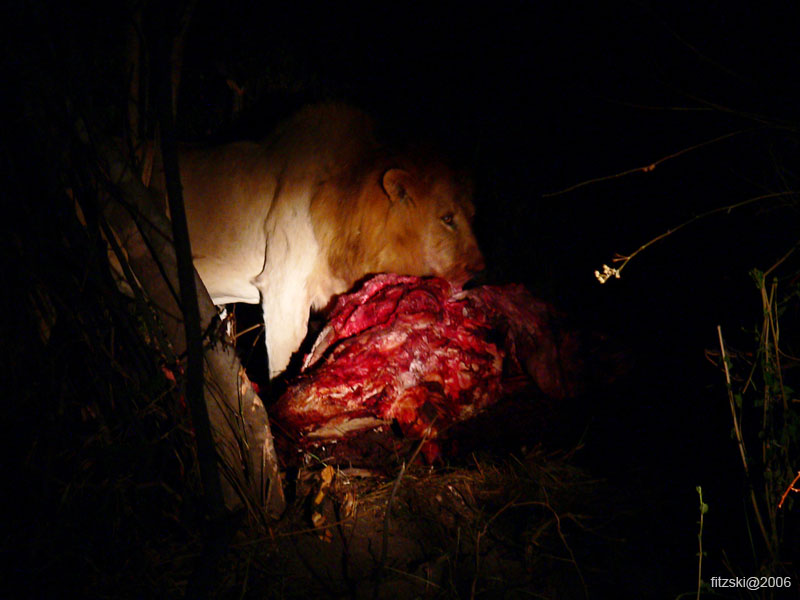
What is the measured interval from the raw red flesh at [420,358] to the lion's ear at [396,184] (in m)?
0.65

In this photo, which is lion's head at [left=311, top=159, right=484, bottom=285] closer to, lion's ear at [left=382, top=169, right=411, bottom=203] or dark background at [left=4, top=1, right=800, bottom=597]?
lion's ear at [left=382, top=169, right=411, bottom=203]

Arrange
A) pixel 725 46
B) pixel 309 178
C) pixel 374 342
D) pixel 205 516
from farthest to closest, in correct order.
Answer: pixel 309 178
pixel 374 342
pixel 725 46
pixel 205 516

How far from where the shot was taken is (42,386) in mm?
1880

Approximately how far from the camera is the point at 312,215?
3.50m

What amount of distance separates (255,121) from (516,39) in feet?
7.99

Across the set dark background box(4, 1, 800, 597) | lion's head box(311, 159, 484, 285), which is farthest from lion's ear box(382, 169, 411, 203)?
dark background box(4, 1, 800, 597)

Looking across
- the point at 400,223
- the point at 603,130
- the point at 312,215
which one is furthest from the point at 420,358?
the point at 603,130

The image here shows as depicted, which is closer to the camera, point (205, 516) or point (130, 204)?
point (130, 204)

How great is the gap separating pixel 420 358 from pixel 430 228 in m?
1.17

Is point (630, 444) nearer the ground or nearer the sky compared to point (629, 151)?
nearer the ground

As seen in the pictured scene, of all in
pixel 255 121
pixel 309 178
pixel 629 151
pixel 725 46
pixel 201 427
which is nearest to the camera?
pixel 201 427

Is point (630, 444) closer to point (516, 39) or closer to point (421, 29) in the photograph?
point (516, 39)

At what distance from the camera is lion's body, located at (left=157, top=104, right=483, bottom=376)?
11.6ft

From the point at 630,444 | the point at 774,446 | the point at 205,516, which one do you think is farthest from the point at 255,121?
the point at 774,446
